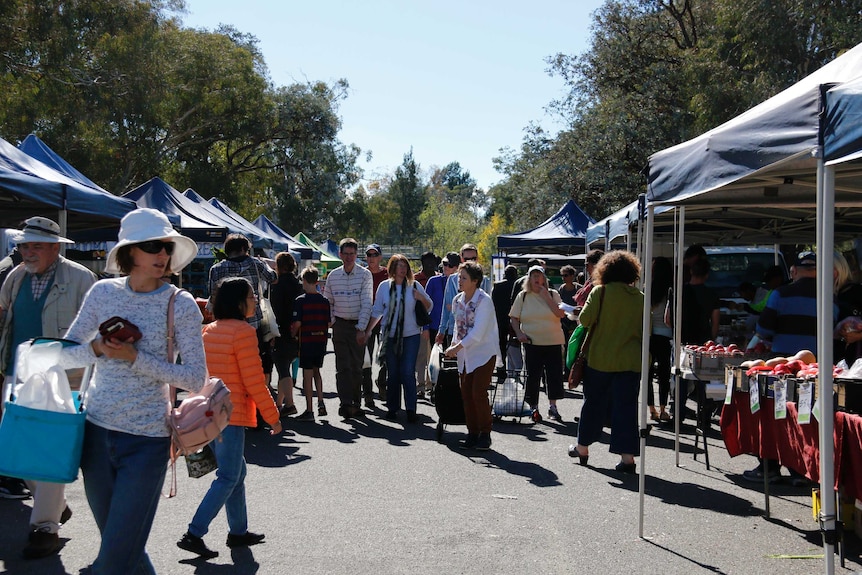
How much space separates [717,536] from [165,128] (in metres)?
31.7

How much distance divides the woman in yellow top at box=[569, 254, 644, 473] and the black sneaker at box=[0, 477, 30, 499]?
483 centimetres

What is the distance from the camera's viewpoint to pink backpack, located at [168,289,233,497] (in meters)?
3.83

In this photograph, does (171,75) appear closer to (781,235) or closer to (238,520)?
(781,235)

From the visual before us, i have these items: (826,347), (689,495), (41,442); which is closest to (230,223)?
(689,495)

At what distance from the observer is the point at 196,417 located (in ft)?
12.8

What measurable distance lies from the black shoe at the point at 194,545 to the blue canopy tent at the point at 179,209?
36.8 ft

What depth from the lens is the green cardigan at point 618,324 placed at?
816cm

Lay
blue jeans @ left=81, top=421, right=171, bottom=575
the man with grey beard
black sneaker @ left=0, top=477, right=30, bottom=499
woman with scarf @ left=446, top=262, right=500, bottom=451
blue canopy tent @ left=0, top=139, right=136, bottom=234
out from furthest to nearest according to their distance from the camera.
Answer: woman with scarf @ left=446, top=262, right=500, bottom=451 → blue canopy tent @ left=0, top=139, right=136, bottom=234 → black sneaker @ left=0, top=477, right=30, bottom=499 → the man with grey beard → blue jeans @ left=81, top=421, right=171, bottom=575

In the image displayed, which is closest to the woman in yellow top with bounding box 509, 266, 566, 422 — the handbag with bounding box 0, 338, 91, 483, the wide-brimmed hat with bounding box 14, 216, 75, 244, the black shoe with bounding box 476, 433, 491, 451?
the black shoe with bounding box 476, 433, 491, 451

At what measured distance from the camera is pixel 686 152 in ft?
19.9

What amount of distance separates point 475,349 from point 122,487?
590 cm

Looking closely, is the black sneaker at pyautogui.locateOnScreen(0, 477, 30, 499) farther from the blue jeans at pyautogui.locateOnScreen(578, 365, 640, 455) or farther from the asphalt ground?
the blue jeans at pyautogui.locateOnScreen(578, 365, 640, 455)

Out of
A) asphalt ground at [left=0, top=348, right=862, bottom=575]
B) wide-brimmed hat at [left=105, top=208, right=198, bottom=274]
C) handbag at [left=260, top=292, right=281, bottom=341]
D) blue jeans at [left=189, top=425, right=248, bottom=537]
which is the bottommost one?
asphalt ground at [left=0, top=348, right=862, bottom=575]

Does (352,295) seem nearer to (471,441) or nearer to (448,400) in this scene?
(448,400)
